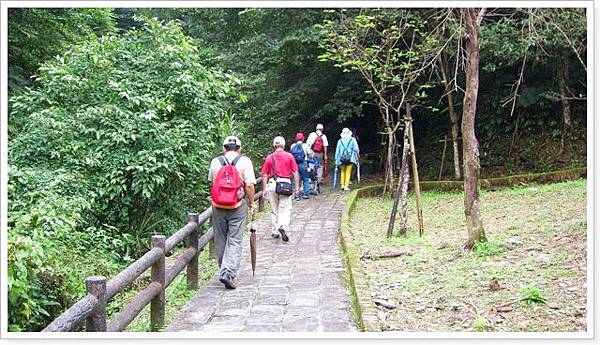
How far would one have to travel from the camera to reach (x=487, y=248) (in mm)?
6926

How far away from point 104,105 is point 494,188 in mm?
9745

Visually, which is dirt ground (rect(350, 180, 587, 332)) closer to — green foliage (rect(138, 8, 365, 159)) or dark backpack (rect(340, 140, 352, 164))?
dark backpack (rect(340, 140, 352, 164))

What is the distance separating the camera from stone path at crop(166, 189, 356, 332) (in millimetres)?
5281

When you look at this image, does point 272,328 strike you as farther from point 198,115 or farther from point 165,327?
point 198,115

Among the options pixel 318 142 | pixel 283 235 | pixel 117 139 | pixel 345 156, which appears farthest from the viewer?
pixel 318 142

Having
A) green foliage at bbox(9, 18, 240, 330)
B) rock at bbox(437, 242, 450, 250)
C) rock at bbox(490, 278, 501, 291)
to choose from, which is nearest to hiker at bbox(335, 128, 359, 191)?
green foliage at bbox(9, 18, 240, 330)

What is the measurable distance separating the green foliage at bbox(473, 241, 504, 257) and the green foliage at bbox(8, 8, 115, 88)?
10354 millimetres

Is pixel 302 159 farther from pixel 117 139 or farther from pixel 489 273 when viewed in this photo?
pixel 489 273

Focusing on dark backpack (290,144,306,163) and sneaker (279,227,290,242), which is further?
dark backpack (290,144,306,163)

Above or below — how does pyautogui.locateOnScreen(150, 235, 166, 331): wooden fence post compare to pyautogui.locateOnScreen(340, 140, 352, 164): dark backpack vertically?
below

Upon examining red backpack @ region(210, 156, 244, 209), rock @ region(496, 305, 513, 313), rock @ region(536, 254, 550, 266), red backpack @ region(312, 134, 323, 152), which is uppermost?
red backpack @ region(312, 134, 323, 152)

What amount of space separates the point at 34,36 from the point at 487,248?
1184cm

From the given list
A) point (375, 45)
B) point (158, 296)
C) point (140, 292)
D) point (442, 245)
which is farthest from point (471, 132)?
point (375, 45)

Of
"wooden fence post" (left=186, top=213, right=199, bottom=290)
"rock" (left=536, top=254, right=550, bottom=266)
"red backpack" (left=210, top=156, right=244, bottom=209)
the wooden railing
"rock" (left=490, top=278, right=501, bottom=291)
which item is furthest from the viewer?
"wooden fence post" (left=186, top=213, right=199, bottom=290)
